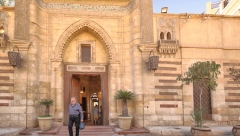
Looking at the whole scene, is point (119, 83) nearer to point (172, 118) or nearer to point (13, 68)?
point (172, 118)

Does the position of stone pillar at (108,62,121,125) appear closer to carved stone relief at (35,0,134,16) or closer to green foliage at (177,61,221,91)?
carved stone relief at (35,0,134,16)

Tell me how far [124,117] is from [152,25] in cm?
434

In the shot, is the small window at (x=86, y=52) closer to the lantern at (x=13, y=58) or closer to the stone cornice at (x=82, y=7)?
the stone cornice at (x=82, y=7)

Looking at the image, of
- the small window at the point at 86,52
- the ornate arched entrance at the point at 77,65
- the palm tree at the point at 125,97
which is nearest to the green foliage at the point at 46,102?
the ornate arched entrance at the point at 77,65

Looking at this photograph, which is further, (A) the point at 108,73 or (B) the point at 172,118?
(A) the point at 108,73

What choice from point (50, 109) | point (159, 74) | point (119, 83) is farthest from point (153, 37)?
point (50, 109)

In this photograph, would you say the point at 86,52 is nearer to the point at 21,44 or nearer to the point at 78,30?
the point at 78,30

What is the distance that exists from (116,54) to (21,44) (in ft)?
13.9

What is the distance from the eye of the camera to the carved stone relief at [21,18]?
1034cm

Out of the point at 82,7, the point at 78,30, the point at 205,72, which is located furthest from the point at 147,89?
the point at 82,7

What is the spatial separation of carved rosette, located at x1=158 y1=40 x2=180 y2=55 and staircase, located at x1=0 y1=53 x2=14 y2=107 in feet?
21.5

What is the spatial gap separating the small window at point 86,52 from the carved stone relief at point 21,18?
9.20 feet

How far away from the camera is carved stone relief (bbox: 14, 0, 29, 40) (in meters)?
10.3

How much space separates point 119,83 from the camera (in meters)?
11.6
